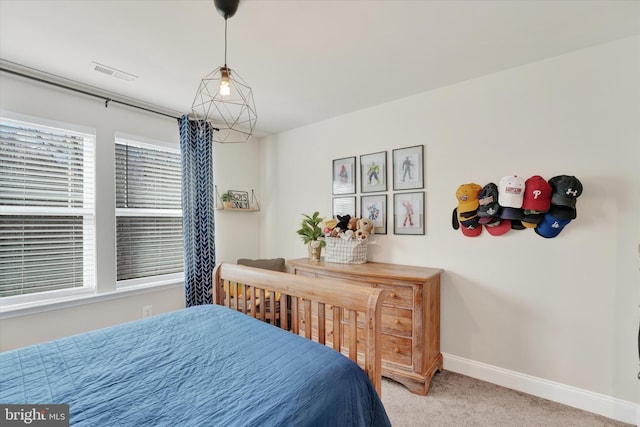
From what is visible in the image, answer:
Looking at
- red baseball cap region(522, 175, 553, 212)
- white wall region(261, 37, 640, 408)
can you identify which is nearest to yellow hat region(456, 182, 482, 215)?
white wall region(261, 37, 640, 408)

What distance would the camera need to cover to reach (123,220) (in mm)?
2787

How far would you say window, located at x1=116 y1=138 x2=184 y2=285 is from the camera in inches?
109

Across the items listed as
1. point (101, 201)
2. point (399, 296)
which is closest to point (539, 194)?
point (399, 296)

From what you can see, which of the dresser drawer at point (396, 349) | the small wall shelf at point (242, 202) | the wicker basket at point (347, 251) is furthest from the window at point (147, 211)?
the dresser drawer at point (396, 349)

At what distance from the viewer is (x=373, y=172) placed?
2895 mm

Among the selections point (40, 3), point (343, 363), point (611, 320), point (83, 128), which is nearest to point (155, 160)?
point (83, 128)

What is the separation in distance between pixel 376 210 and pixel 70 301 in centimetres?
275

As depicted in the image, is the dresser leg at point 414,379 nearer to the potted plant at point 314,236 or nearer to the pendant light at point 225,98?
the potted plant at point 314,236

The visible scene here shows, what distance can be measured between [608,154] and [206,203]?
3.38m

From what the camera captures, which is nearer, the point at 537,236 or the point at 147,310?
Answer: the point at 537,236

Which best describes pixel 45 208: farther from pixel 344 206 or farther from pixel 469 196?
pixel 469 196

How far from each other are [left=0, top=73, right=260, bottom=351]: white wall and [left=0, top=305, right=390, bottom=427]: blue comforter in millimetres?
1278

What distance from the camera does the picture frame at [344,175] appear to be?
3.05m

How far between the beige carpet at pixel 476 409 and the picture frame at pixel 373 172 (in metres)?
1.72
